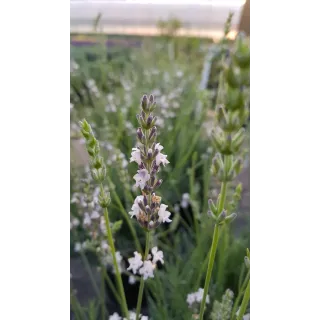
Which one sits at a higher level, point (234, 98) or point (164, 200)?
point (234, 98)

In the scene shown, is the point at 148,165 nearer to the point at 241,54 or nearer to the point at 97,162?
the point at 97,162

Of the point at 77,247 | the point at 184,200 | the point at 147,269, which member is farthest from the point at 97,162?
the point at 184,200

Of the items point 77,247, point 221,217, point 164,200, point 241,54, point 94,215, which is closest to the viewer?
point 241,54

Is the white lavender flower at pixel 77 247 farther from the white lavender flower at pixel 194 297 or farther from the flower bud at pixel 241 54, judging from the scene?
the flower bud at pixel 241 54

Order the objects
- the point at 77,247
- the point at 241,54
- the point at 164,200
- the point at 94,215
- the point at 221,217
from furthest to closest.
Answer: the point at 164,200 → the point at 77,247 → the point at 94,215 → the point at 221,217 → the point at 241,54

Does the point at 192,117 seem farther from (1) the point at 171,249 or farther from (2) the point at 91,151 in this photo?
(2) the point at 91,151
